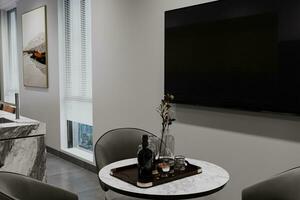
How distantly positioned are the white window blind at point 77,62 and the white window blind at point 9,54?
2.96 m

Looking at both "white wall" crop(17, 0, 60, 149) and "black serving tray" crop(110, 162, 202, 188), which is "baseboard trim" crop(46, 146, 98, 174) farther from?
"black serving tray" crop(110, 162, 202, 188)

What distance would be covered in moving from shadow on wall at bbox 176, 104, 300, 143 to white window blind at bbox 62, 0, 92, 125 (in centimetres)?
204

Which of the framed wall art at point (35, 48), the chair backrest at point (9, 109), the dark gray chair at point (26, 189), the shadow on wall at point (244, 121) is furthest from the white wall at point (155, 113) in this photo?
the framed wall art at point (35, 48)

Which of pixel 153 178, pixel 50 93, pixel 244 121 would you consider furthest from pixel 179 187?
pixel 50 93

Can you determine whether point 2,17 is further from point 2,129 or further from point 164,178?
point 164,178

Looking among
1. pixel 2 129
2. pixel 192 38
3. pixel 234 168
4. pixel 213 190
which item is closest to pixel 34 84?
pixel 2 129

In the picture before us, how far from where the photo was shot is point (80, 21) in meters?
4.72

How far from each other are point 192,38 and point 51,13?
129 inches

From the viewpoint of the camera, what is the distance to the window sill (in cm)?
456

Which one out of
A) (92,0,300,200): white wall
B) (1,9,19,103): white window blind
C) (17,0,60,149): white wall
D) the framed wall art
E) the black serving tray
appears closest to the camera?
the black serving tray

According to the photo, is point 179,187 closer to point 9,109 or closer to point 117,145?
point 117,145

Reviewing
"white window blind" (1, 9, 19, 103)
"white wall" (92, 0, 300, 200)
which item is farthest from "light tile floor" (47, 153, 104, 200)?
"white window blind" (1, 9, 19, 103)

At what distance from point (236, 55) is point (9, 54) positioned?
672 cm

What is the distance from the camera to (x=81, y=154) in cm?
483
